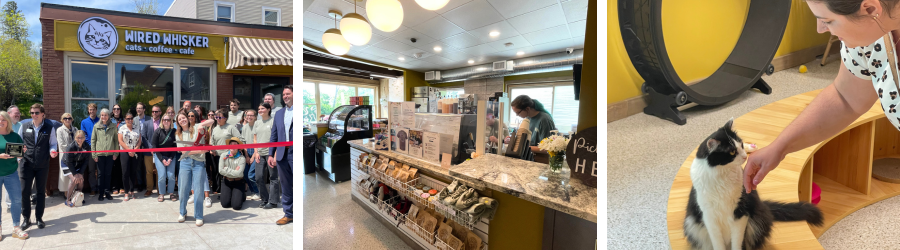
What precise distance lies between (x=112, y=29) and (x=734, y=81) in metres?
2.30

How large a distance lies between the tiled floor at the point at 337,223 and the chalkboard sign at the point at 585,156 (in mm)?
1448

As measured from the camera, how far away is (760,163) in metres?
0.59

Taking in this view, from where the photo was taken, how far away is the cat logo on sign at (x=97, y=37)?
1.08 m

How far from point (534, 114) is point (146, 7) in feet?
6.58

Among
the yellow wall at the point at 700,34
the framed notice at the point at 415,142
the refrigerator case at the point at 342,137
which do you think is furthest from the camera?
the refrigerator case at the point at 342,137

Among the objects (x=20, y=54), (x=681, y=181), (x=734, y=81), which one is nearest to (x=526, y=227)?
(x=681, y=181)

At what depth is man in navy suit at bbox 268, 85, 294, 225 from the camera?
1326mm

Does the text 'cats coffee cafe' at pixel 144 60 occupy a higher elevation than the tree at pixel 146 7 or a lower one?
lower

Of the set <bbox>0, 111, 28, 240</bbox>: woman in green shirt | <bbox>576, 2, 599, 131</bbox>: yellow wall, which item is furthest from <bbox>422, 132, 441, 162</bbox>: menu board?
<bbox>0, 111, 28, 240</bbox>: woman in green shirt

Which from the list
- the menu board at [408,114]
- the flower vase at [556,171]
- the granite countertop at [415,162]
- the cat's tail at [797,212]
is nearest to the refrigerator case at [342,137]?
the granite countertop at [415,162]

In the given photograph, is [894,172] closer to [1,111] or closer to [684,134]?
[684,134]

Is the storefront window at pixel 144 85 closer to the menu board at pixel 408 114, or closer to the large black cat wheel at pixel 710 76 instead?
the menu board at pixel 408 114

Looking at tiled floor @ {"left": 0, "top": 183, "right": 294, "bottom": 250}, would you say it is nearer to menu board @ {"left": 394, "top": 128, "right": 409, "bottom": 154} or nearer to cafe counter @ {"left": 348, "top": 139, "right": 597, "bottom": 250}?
menu board @ {"left": 394, "top": 128, "right": 409, "bottom": 154}

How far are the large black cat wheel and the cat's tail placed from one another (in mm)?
259
